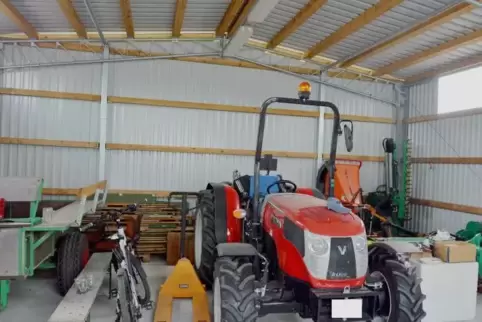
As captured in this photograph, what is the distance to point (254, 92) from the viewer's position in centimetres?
698

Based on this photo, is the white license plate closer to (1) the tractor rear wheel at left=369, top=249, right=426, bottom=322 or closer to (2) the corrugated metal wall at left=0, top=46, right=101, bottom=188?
(1) the tractor rear wheel at left=369, top=249, right=426, bottom=322

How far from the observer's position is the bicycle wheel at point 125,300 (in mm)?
2844

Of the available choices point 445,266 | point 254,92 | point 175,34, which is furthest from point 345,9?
point 445,266

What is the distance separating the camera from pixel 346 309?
2461mm

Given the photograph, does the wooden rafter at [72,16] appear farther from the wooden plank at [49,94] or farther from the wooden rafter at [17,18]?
the wooden plank at [49,94]

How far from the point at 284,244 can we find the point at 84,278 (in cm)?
197

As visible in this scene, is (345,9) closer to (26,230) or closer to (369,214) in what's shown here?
(369,214)

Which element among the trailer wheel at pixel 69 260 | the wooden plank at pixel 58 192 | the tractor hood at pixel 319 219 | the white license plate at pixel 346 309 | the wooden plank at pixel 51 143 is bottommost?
the trailer wheel at pixel 69 260

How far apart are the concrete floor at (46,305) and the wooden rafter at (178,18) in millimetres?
3620

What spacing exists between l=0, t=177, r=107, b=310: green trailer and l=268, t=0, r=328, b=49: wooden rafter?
3646mm

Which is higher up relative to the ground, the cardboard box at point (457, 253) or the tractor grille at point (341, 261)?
the tractor grille at point (341, 261)

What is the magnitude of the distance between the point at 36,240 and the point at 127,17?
11.1 feet

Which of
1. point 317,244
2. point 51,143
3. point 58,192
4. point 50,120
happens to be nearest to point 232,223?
point 317,244

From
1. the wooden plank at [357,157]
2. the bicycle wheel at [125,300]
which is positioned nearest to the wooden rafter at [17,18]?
the bicycle wheel at [125,300]
